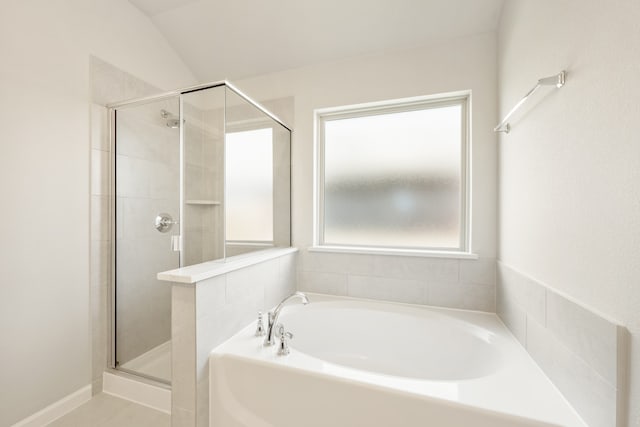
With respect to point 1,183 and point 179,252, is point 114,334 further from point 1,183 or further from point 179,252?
point 1,183

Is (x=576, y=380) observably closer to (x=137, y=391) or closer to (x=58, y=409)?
(x=137, y=391)

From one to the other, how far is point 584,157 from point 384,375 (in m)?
1.03

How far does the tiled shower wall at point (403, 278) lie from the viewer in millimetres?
1746

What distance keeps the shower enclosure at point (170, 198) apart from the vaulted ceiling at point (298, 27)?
2.08 feet

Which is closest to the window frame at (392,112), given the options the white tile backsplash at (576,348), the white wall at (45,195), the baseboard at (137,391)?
the white tile backsplash at (576,348)

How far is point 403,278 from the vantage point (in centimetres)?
189

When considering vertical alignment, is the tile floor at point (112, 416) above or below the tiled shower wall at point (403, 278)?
below

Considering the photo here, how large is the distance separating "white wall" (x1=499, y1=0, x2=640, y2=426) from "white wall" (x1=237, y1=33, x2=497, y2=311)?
381 millimetres

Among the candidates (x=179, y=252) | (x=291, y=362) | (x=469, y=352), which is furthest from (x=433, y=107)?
(x=179, y=252)

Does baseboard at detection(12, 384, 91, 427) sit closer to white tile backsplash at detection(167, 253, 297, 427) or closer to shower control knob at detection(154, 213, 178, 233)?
white tile backsplash at detection(167, 253, 297, 427)

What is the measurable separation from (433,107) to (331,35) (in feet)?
3.08

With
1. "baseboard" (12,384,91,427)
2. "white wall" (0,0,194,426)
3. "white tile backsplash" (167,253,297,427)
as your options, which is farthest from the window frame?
"baseboard" (12,384,91,427)

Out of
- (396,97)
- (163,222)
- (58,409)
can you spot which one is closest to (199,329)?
(163,222)

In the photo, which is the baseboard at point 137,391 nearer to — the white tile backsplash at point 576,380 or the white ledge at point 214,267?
the white ledge at point 214,267
